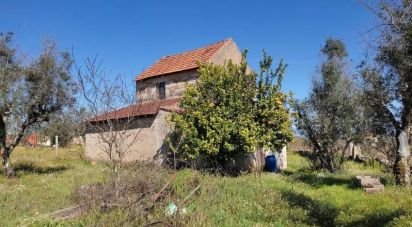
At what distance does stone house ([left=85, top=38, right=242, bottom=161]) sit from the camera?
24047 mm

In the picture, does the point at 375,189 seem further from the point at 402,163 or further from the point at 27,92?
the point at 27,92

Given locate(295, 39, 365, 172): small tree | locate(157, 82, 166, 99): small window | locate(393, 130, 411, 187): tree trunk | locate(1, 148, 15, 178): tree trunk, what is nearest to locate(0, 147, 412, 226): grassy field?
locate(393, 130, 411, 187): tree trunk

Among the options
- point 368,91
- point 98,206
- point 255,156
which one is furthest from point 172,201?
point 255,156

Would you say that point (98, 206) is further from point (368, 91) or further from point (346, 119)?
point (346, 119)

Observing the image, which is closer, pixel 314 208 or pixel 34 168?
pixel 314 208

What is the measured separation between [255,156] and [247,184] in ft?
35.3

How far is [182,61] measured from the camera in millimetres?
29875

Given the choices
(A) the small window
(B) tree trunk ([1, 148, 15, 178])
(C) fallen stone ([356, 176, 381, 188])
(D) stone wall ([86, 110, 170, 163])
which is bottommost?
(C) fallen stone ([356, 176, 381, 188])

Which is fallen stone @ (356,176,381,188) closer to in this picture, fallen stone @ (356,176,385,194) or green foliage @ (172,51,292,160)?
fallen stone @ (356,176,385,194)

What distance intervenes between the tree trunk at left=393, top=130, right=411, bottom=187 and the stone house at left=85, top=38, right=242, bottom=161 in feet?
39.9

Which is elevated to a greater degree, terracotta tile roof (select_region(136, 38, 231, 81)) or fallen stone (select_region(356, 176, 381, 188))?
terracotta tile roof (select_region(136, 38, 231, 81))

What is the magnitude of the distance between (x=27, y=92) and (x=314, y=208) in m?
14.7

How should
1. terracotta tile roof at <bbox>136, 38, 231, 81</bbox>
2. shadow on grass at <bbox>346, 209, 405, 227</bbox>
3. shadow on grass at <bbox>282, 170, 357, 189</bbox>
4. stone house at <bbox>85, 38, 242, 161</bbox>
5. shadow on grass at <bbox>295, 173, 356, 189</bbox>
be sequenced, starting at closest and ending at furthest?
shadow on grass at <bbox>346, 209, 405, 227</bbox> → shadow on grass at <bbox>282, 170, 357, 189</bbox> → shadow on grass at <bbox>295, 173, 356, 189</bbox> → stone house at <bbox>85, 38, 242, 161</bbox> → terracotta tile roof at <bbox>136, 38, 231, 81</bbox>

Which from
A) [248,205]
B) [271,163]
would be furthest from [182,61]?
[248,205]
